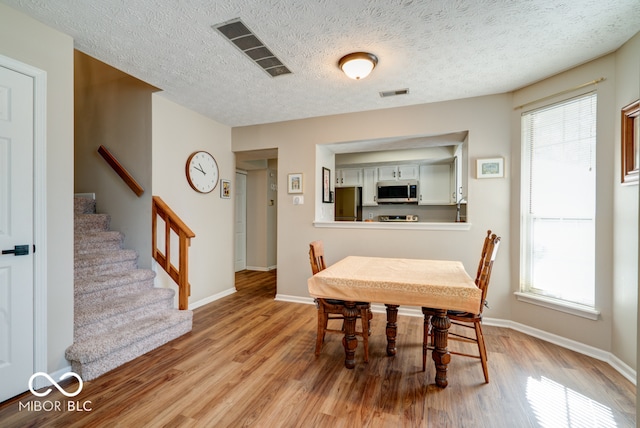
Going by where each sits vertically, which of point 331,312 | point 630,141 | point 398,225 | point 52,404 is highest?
point 630,141

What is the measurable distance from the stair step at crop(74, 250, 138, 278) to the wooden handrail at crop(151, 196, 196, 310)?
10.4 inches

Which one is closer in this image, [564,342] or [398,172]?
[564,342]

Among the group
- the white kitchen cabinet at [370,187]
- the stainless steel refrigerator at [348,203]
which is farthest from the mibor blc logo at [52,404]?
the white kitchen cabinet at [370,187]

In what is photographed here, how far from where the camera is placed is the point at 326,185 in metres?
4.14

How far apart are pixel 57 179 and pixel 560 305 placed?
4.32 meters

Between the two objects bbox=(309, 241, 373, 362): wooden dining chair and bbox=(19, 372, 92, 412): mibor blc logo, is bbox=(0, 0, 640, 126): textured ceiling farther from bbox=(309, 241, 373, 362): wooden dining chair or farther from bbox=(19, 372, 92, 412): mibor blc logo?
bbox=(19, 372, 92, 412): mibor blc logo

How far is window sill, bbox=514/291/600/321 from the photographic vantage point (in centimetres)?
238

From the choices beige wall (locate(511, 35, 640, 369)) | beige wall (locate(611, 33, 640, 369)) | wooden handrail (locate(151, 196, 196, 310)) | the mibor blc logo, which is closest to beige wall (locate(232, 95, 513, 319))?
beige wall (locate(511, 35, 640, 369))

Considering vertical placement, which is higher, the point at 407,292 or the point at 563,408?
the point at 407,292

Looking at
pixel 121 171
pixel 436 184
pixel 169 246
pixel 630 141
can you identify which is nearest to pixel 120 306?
pixel 169 246

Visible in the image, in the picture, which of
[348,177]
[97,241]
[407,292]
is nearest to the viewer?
[407,292]

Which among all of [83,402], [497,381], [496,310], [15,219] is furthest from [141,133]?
[496,310]

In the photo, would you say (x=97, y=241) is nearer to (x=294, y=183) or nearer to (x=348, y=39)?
(x=294, y=183)

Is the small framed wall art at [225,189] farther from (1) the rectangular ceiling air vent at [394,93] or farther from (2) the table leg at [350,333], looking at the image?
(2) the table leg at [350,333]
